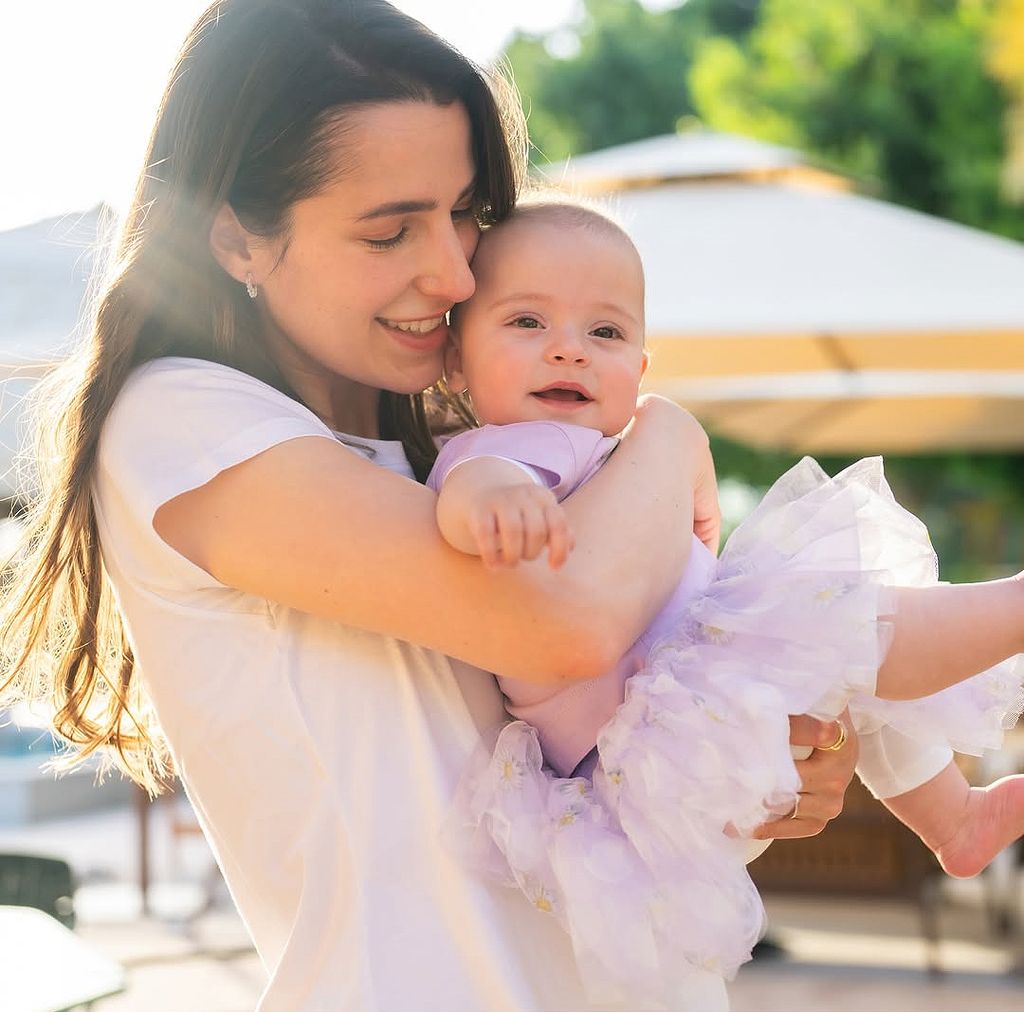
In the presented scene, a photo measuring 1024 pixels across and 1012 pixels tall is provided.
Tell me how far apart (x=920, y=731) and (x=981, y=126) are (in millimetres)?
19613

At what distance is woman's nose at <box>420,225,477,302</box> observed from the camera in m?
1.81

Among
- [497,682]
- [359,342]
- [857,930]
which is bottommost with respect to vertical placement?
[857,930]

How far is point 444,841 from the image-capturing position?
1651 mm

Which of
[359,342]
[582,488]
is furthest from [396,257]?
[582,488]

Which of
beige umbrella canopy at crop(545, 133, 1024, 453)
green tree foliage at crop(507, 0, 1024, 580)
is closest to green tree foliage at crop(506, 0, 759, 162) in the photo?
green tree foliage at crop(507, 0, 1024, 580)

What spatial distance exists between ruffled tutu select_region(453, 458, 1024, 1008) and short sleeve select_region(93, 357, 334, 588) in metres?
0.42

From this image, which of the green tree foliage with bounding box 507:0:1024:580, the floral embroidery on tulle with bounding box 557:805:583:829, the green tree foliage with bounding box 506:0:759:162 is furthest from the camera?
the green tree foliage with bounding box 506:0:759:162

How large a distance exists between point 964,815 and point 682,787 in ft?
1.97

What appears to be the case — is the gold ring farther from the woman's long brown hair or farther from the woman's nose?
the woman's long brown hair

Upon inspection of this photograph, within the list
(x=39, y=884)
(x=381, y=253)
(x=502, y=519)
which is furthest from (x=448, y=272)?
(x=39, y=884)

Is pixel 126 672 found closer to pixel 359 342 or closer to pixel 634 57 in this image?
pixel 359 342

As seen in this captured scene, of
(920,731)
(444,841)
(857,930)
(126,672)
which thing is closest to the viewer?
(444,841)

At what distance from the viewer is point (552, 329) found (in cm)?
199

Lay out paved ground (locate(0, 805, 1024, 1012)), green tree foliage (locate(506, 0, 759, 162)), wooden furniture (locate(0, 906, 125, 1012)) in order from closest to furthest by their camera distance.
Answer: wooden furniture (locate(0, 906, 125, 1012)), paved ground (locate(0, 805, 1024, 1012)), green tree foliage (locate(506, 0, 759, 162))
